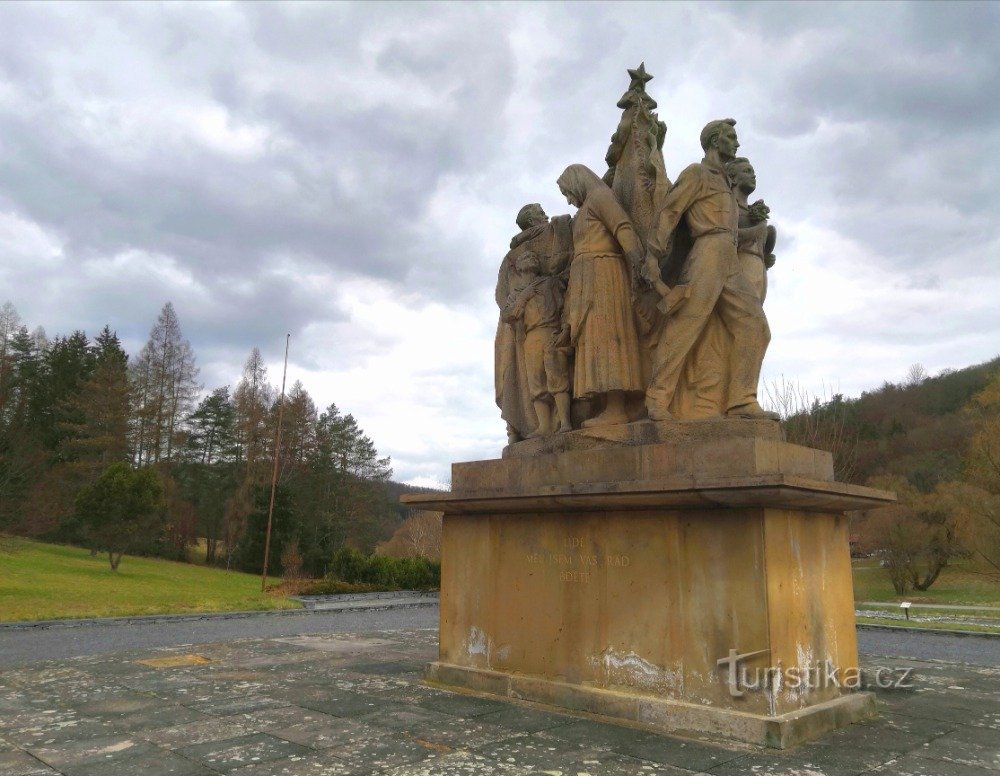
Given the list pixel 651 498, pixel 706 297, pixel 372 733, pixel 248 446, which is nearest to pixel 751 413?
pixel 706 297

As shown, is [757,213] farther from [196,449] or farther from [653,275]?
[196,449]

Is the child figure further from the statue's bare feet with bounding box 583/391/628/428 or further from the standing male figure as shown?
the standing male figure

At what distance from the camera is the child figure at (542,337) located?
20.8ft

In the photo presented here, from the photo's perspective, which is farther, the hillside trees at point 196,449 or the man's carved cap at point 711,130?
the hillside trees at point 196,449

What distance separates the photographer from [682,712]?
4.55 meters

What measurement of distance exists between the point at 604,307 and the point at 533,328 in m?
0.89

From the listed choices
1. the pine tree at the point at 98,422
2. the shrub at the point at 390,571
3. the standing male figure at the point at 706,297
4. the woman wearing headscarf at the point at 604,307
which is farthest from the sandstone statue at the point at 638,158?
the pine tree at the point at 98,422

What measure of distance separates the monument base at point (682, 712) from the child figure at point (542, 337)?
80.7 inches

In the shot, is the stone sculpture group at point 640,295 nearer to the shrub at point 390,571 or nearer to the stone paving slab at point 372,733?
the stone paving slab at point 372,733

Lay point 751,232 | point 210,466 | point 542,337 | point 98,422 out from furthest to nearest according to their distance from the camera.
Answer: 1. point 210,466
2. point 98,422
3. point 542,337
4. point 751,232

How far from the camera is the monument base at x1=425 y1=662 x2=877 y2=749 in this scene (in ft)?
13.9

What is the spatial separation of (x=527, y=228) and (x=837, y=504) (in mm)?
3952

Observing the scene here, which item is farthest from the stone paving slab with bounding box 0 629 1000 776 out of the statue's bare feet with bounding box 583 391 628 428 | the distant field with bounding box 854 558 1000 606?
the distant field with bounding box 854 558 1000 606

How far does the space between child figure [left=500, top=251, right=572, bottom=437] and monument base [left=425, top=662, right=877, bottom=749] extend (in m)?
2.05
